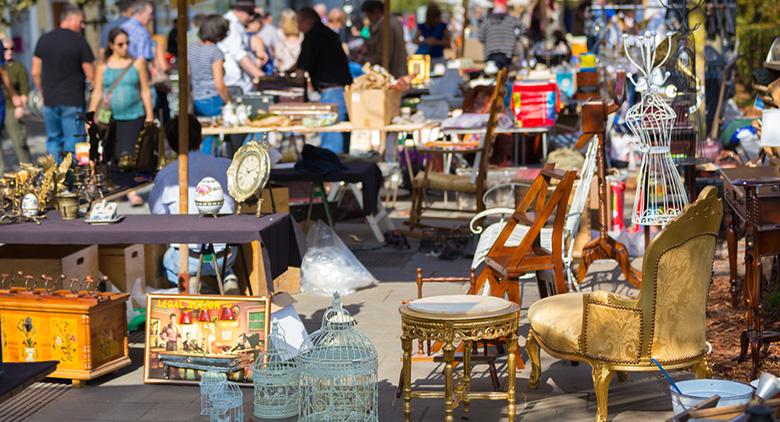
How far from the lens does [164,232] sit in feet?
22.5

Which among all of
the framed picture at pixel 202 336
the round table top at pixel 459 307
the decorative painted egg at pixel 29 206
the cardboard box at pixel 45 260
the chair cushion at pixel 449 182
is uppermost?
the decorative painted egg at pixel 29 206

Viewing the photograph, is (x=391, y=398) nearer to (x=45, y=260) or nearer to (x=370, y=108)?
(x=45, y=260)

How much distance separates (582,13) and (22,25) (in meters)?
15.9

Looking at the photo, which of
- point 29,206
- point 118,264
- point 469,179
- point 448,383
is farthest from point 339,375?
point 469,179

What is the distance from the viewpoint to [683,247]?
5.57m

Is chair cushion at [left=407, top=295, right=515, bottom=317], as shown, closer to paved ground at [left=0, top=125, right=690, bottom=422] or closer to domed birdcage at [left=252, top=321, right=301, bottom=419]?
paved ground at [left=0, top=125, right=690, bottom=422]

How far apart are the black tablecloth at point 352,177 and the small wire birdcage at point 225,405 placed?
373 cm

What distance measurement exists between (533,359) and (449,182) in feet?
15.3

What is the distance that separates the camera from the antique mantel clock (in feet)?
24.4

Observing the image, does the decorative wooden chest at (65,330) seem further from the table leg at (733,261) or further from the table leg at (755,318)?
the table leg at (733,261)

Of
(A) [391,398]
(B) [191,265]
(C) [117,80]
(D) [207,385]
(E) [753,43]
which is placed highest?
(E) [753,43]

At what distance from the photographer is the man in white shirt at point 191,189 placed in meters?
A: 7.99

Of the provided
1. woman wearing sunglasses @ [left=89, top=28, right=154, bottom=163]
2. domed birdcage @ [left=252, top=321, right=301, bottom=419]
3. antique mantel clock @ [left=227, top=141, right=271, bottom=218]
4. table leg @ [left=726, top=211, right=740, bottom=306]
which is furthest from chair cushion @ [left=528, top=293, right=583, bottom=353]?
woman wearing sunglasses @ [left=89, top=28, right=154, bottom=163]

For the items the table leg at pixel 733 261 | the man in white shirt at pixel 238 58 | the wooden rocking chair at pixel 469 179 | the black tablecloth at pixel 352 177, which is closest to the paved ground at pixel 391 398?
the table leg at pixel 733 261
